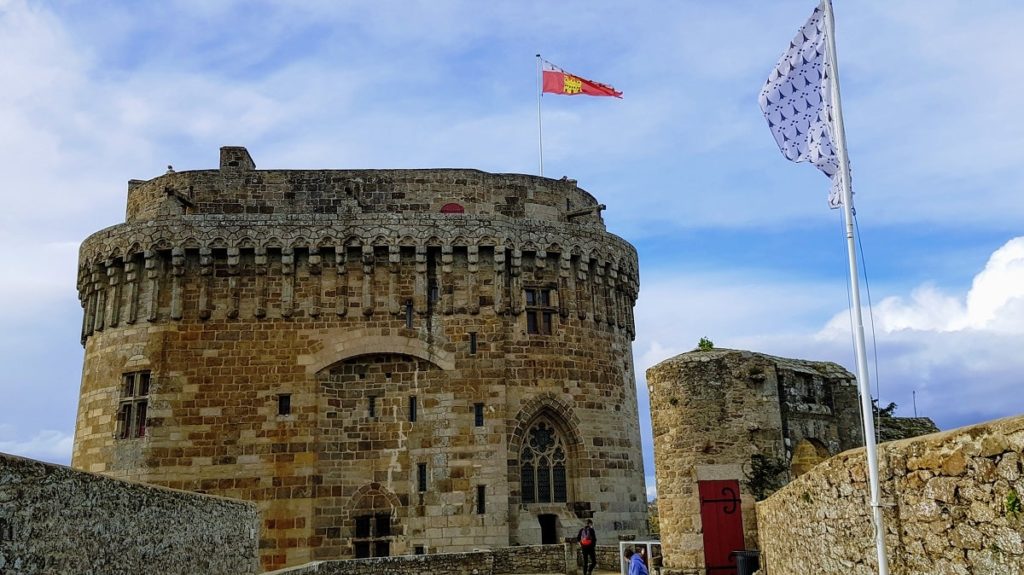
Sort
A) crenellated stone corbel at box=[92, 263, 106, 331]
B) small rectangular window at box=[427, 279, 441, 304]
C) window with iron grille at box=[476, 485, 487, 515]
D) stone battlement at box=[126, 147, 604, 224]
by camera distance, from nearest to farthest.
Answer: window with iron grille at box=[476, 485, 487, 515] → small rectangular window at box=[427, 279, 441, 304] → crenellated stone corbel at box=[92, 263, 106, 331] → stone battlement at box=[126, 147, 604, 224]

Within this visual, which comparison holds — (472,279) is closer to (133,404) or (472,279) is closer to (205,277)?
(205,277)

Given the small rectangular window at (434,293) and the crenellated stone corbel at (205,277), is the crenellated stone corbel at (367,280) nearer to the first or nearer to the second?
the small rectangular window at (434,293)

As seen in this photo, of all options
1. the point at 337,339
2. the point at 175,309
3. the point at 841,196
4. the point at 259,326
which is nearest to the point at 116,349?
the point at 175,309

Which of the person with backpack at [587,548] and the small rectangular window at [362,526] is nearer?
the person with backpack at [587,548]

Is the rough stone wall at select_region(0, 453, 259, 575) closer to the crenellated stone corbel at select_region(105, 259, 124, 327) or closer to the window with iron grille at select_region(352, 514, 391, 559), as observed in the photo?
the window with iron grille at select_region(352, 514, 391, 559)

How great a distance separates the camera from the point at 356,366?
76.7 feet

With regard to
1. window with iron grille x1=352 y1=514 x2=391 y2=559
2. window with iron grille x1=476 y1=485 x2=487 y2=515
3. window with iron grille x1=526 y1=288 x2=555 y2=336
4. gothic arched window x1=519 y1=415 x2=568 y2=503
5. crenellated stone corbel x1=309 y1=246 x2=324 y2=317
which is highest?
crenellated stone corbel x1=309 y1=246 x2=324 y2=317

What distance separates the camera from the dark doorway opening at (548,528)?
22984mm

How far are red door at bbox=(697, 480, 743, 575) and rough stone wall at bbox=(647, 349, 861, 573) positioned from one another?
10cm

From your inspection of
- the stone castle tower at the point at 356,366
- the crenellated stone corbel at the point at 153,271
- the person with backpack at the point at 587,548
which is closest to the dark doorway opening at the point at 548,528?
the stone castle tower at the point at 356,366

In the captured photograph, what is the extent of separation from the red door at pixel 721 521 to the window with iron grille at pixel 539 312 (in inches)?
399

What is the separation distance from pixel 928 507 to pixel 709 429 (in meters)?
8.29

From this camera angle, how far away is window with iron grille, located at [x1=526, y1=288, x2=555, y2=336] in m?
24.2

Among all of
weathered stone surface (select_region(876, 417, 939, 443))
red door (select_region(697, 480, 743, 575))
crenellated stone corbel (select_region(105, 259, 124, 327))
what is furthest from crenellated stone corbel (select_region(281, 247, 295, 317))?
weathered stone surface (select_region(876, 417, 939, 443))
